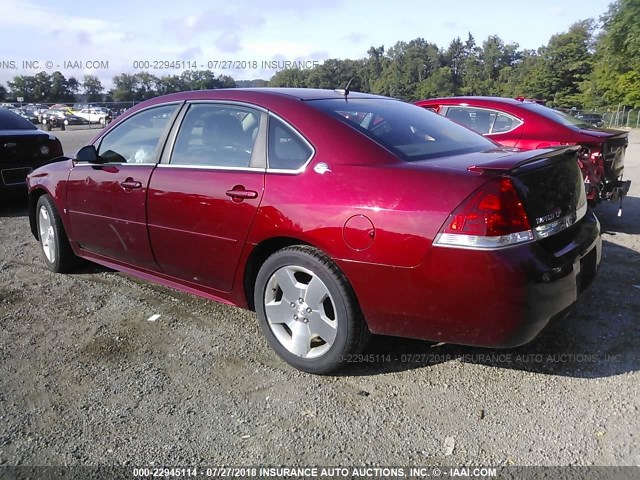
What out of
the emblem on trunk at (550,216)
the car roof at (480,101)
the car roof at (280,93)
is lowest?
the emblem on trunk at (550,216)

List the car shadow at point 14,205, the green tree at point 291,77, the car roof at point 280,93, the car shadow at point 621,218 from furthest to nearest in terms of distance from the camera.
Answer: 1. the green tree at point 291,77
2. the car shadow at point 14,205
3. the car shadow at point 621,218
4. the car roof at point 280,93

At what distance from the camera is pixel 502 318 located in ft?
8.24

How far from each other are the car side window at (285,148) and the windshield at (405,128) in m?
0.26

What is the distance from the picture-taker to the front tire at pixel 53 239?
4.74 metres

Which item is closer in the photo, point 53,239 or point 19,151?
point 53,239

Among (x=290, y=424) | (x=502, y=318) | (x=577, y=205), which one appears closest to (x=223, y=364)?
(x=290, y=424)

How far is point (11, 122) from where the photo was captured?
8.26 meters

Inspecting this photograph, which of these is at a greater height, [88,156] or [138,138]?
[138,138]

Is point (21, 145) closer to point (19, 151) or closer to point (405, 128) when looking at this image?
point (19, 151)

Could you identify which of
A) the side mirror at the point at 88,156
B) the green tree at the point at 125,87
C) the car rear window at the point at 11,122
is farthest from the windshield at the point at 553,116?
the green tree at the point at 125,87

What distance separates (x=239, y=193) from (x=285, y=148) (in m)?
0.38

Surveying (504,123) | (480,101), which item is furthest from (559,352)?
(480,101)

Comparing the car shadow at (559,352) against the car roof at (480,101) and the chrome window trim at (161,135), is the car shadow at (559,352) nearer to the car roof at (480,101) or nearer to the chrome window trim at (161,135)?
the chrome window trim at (161,135)

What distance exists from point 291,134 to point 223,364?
142 cm
